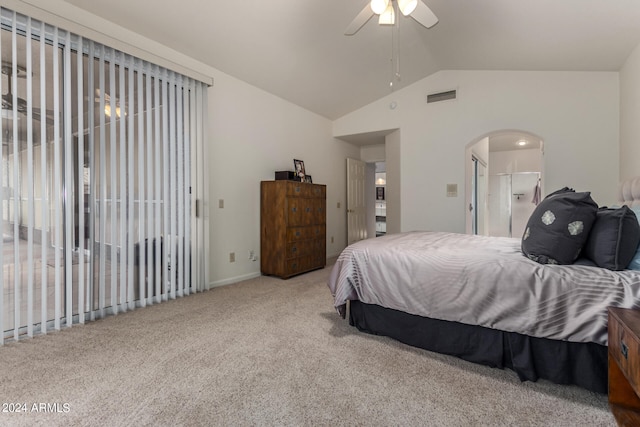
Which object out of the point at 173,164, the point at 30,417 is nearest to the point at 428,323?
the point at 30,417

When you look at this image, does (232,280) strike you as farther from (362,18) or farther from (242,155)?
(362,18)

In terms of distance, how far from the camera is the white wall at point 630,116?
2951 millimetres

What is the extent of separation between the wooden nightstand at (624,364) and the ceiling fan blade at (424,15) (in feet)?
7.13

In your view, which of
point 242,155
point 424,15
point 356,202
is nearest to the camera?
point 424,15

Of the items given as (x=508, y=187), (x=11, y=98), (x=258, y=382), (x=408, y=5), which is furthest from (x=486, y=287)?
(x=508, y=187)

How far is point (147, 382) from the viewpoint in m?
1.62

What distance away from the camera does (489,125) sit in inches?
165

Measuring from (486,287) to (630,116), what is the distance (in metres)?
3.04

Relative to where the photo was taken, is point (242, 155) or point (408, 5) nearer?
point (408, 5)

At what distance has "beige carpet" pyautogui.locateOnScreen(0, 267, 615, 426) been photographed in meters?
1.36

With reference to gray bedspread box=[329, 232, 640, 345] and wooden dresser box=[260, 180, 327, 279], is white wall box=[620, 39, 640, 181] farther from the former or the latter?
wooden dresser box=[260, 180, 327, 279]

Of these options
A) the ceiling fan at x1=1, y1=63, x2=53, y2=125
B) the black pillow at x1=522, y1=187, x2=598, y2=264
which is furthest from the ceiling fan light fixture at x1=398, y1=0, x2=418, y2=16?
the ceiling fan at x1=1, y1=63, x2=53, y2=125

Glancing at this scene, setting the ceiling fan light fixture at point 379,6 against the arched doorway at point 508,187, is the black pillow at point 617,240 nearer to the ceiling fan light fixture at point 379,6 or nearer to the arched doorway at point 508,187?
the ceiling fan light fixture at point 379,6

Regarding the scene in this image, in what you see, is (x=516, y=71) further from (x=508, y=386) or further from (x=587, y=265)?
(x=508, y=386)
